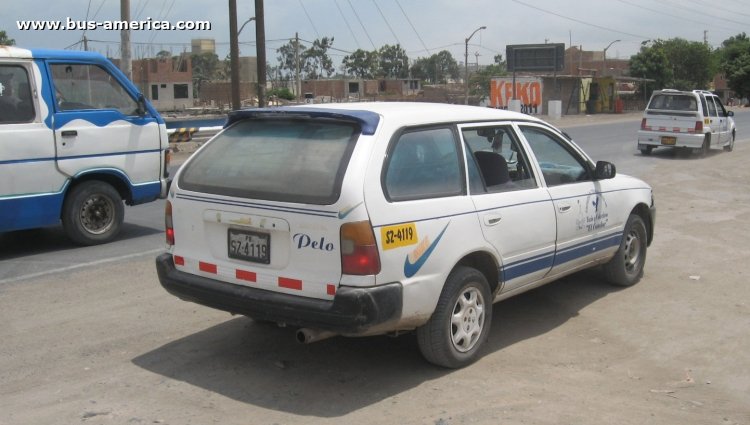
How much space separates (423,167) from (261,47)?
2333cm

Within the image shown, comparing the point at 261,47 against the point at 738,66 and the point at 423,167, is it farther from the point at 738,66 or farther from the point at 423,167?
the point at 738,66

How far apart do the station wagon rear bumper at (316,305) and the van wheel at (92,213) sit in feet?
14.5

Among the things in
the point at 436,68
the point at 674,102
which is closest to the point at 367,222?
the point at 674,102

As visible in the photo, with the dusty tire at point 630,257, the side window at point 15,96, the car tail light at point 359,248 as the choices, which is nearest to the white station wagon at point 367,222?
the car tail light at point 359,248

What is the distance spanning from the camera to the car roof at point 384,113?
5059mm

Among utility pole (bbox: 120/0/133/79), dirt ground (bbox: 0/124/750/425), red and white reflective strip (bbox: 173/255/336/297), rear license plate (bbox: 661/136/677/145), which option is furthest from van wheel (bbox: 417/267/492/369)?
utility pole (bbox: 120/0/133/79)

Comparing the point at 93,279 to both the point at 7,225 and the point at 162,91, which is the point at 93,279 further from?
the point at 162,91

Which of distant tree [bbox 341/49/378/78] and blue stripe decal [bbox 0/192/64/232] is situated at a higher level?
distant tree [bbox 341/49/378/78]

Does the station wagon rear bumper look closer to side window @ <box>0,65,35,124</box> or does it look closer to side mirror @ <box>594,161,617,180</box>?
side mirror @ <box>594,161,617,180</box>

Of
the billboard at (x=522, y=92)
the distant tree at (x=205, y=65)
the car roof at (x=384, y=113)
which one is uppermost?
the distant tree at (x=205, y=65)

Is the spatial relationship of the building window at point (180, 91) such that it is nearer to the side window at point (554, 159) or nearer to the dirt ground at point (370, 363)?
the dirt ground at point (370, 363)

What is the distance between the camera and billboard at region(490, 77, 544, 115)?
60688mm

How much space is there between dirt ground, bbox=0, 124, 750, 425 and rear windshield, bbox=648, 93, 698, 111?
1523 cm

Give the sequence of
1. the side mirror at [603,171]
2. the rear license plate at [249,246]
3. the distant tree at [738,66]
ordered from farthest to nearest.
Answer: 1. the distant tree at [738,66]
2. the side mirror at [603,171]
3. the rear license plate at [249,246]
